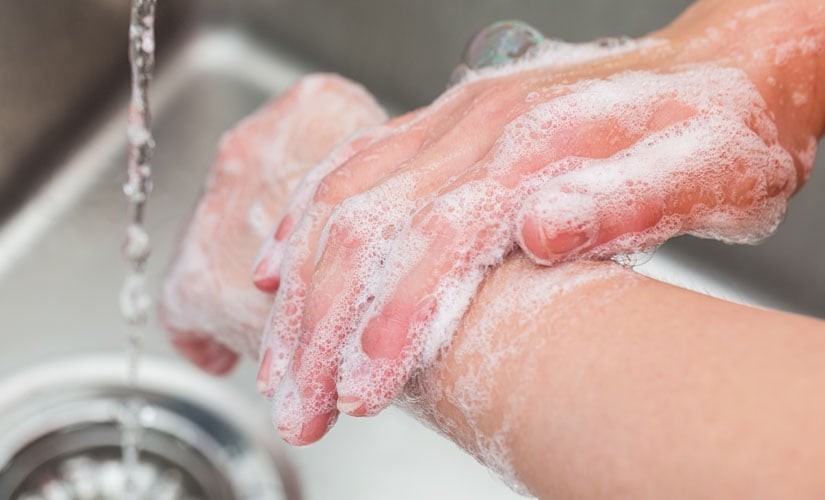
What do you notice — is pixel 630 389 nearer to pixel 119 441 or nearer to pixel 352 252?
pixel 352 252

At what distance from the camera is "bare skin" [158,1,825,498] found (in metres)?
0.33

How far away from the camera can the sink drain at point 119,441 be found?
771 millimetres

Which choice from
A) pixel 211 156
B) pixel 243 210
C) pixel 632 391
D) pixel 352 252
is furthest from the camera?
pixel 211 156

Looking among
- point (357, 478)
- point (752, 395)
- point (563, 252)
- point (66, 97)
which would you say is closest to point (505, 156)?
point (563, 252)

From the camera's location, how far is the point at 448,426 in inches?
18.2

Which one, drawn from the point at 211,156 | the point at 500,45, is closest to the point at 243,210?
the point at 500,45

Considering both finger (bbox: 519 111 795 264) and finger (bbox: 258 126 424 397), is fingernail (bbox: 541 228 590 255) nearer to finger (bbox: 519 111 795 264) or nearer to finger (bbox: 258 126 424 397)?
finger (bbox: 519 111 795 264)

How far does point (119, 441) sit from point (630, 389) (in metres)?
0.57

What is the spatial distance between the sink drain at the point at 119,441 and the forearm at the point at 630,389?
1.26 ft

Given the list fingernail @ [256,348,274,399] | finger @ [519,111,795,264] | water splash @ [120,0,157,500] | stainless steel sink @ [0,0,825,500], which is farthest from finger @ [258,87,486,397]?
stainless steel sink @ [0,0,825,500]

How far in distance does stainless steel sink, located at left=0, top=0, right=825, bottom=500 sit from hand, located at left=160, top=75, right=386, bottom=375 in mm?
159

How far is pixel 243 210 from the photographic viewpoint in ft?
2.28

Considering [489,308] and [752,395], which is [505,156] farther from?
[752,395]

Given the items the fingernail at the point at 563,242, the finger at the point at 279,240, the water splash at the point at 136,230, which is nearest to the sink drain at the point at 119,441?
the water splash at the point at 136,230
